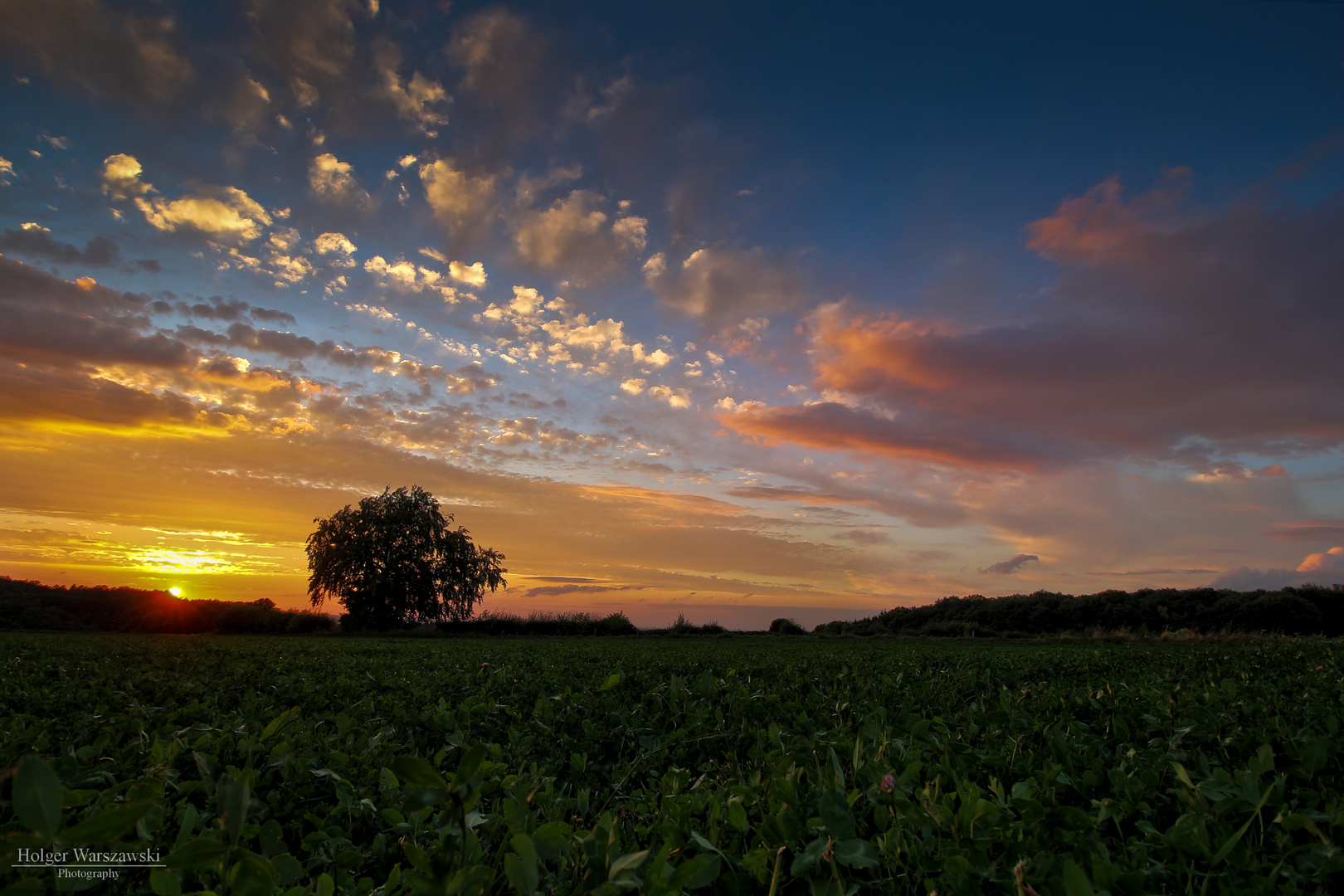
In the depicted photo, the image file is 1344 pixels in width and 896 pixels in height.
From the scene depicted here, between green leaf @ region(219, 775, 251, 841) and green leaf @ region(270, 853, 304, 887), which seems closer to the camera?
green leaf @ region(219, 775, 251, 841)

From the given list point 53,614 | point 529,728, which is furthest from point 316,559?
point 529,728

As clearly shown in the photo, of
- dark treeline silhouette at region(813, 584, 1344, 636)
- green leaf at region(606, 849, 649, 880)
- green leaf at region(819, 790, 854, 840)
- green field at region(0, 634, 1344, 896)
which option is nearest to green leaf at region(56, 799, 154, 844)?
green field at region(0, 634, 1344, 896)

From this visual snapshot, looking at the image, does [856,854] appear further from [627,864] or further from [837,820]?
[627,864]

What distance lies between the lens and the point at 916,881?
4.00 feet

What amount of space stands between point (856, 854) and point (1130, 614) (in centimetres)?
3982

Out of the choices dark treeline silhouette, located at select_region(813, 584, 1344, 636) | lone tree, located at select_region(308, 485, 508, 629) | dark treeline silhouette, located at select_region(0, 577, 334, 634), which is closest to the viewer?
dark treeline silhouette, located at select_region(0, 577, 334, 634)

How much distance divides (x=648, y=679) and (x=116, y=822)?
3.87 m

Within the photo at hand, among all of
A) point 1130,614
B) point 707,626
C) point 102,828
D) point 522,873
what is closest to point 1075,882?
point 522,873

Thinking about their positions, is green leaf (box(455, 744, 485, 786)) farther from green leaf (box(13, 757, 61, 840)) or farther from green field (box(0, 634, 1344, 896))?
green leaf (box(13, 757, 61, 840))

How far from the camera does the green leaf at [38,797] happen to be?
711 mm

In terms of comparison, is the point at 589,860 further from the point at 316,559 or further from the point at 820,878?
the point at 316,559

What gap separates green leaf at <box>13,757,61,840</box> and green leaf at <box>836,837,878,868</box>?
1220 mm

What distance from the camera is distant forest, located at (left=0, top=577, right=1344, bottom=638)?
26.4 metres

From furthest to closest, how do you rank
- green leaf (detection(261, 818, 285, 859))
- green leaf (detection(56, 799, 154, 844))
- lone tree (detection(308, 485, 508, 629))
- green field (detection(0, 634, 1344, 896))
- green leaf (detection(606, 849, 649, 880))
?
lone tree (detection(308, 485, 508, 629))
green leaf (detection(261, 818, 285, 859))
green field (detection(0, 634, 1344, 896))
green leaf (detection(606, 849, 649, 880))
green leaf (detection(56, 799, 154, 844))
